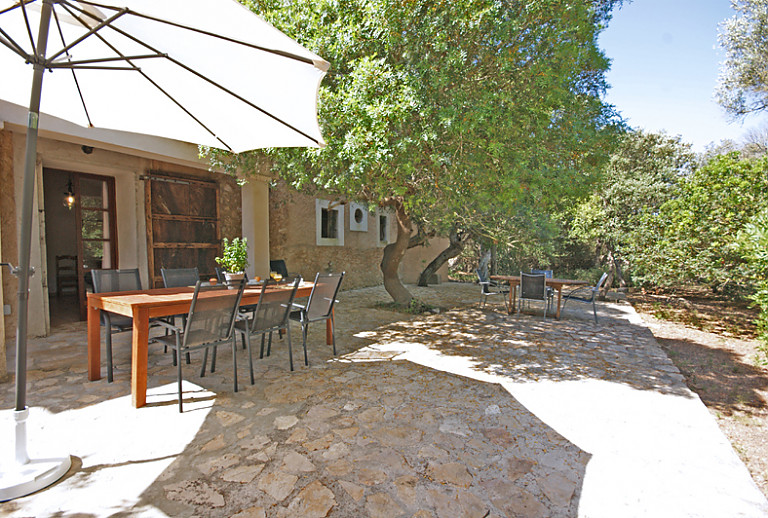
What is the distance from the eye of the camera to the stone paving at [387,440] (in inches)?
71.3

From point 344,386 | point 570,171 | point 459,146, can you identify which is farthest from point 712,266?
point 344,386

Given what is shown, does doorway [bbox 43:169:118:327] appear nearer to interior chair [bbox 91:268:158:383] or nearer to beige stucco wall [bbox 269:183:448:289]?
interior chair [bbox 91:268:158:383]

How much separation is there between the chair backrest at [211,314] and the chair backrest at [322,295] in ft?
3.06

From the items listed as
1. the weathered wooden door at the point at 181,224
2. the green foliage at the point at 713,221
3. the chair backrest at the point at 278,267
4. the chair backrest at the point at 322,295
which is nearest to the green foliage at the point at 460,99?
the chair backrest at the point at 322,295

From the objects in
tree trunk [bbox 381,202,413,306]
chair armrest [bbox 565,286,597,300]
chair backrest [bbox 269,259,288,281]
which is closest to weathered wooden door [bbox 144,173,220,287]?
chair backrest [bbox 269,259,288,281]

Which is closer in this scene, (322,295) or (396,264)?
(322,295)

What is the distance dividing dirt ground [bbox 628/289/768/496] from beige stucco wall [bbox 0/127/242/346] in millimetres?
6699

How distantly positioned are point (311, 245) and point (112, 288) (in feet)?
17.8

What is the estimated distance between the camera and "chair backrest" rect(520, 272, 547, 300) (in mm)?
6063

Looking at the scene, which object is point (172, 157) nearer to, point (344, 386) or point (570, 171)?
point (344, 386)

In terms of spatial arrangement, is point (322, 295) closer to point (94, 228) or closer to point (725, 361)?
point (94, 228)

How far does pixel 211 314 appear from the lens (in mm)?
2867

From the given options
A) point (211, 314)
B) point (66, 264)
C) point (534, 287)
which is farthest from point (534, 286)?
point (66, 264)

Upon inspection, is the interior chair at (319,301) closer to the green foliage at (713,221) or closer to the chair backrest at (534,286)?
the chair backrest at (534,286)
